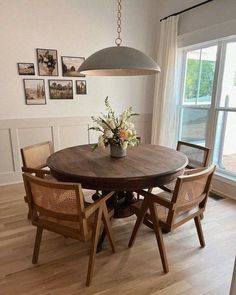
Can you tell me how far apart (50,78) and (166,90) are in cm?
191

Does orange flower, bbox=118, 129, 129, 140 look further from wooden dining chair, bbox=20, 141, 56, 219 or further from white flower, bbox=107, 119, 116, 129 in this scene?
wooden dining chair, bbox=20, 141, 56, 219

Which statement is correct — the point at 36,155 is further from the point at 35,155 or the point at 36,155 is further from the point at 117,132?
the point at 117,132

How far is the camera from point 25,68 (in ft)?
11.1

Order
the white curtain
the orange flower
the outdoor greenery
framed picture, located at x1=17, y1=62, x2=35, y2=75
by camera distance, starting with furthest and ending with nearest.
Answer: the white curtain
the outdoor greenery
framed picture, located at x1=17, y1=62, x2=35, y2=75
the orange flower

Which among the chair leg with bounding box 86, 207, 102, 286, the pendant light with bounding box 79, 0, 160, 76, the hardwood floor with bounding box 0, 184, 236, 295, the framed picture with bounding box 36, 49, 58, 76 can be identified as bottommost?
the hardwood floor with bounding box 0, 184, 236, 295

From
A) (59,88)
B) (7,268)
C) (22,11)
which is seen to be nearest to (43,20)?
(22,11)

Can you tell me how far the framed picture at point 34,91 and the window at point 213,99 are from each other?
2.34m

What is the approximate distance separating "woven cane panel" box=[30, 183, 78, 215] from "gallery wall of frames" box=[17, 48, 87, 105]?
90.4 inches

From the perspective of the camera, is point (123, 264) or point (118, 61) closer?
point (118, 61)

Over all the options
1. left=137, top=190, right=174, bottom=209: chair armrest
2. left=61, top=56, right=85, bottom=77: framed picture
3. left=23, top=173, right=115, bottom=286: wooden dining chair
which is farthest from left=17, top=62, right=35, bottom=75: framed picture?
left=137, top=190, right=174, bottom=209: chair armrest

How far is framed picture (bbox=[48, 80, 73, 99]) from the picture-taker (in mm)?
3604

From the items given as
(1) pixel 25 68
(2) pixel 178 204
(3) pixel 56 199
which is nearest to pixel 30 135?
(1) pixel 25 68

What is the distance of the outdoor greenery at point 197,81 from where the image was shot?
11.4ft

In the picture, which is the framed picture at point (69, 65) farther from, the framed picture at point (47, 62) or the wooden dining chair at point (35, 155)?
the wooden dining chair at point (35, 155)
